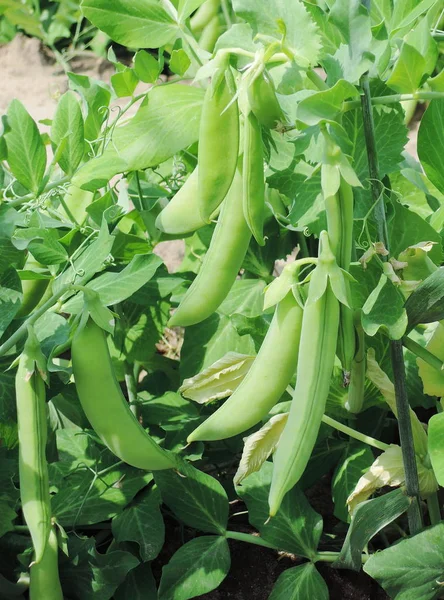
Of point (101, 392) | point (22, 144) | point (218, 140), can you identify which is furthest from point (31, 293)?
point (218, 140)

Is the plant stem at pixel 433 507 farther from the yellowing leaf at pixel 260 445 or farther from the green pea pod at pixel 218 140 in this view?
the green pea pod at pixel 218 140

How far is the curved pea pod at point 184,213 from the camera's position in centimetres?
90

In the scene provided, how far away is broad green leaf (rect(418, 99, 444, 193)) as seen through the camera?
993mm

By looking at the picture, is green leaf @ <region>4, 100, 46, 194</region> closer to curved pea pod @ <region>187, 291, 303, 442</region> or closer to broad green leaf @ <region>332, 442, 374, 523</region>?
curved pea pod @ <region>187, 291, 303, 442</region>

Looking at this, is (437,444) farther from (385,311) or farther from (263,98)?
(263,98)

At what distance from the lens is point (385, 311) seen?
0.85 meters

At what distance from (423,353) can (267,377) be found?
0.24 metres

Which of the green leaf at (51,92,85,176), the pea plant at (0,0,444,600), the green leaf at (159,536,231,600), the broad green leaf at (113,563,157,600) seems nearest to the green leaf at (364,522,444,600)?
the pea plant at (0,0,444,600)

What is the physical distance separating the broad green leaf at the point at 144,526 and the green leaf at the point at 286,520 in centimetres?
13

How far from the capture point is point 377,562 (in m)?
0.96

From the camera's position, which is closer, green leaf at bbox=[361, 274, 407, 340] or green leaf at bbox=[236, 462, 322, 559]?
green leaf at bbox=[361, 274, 407, 340]

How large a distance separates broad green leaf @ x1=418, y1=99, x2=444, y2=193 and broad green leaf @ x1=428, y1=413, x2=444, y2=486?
33 centimetres

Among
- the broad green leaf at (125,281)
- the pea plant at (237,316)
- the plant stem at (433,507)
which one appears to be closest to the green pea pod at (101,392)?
the pea plant at (237,316)

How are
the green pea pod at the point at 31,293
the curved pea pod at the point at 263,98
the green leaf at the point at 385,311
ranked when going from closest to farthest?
the curved pea pod at the point at 263,98 < the green leaf at the point at 385,311 < the green pea pod at the point at 31,293
